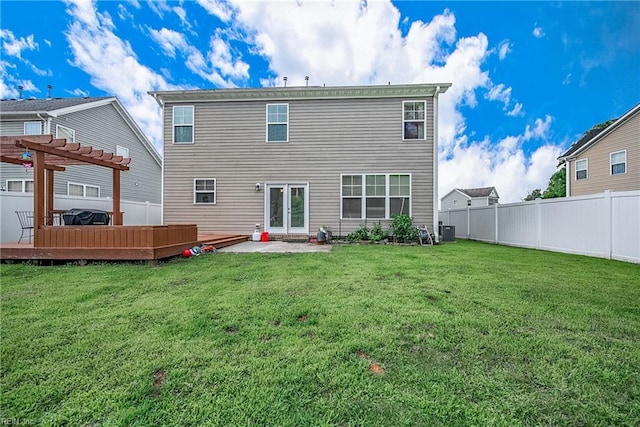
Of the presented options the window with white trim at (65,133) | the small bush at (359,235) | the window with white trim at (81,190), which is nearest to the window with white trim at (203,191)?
the small bush at (359,235)

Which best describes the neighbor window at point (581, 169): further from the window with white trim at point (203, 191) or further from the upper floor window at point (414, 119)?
the window with white trim at point (203, 191)

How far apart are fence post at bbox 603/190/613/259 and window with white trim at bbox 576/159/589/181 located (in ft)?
35.4

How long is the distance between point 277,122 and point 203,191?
387 cm

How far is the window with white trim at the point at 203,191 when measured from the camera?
34.0 ft

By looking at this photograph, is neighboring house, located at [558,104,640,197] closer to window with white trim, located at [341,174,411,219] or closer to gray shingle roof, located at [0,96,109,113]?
window with white trim, located at [341,174,411,219]

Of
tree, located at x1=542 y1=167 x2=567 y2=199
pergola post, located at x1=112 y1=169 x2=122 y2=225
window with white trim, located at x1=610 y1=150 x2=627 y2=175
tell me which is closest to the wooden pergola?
pergola post, located at x1=112 y1=169 x2=122 y2=225

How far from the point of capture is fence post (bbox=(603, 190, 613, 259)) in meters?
6.12

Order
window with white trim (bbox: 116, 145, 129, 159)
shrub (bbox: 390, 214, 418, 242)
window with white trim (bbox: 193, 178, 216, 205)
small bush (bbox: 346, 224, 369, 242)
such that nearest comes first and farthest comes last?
shrub (bbox: 390, 214, 418, 242) → small bush (bbox: 346, 224, 369, 242) → window with white trim (bbox: 193, 178, 216, 205) → window with white trim (bbox: 116, 145, 129, 159)

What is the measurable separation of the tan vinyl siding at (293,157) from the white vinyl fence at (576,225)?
2739 millimetres

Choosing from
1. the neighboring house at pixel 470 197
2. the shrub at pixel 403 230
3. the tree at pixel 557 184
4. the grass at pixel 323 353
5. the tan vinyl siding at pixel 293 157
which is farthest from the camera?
the neighboring house at pixel 470 197

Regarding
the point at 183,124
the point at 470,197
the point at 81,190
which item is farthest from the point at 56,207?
the point at 470,197

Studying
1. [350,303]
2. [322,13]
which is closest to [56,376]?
[350,303]

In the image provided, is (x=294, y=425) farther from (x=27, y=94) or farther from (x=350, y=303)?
(x=27, y=94)

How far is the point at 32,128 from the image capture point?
36.8ft
